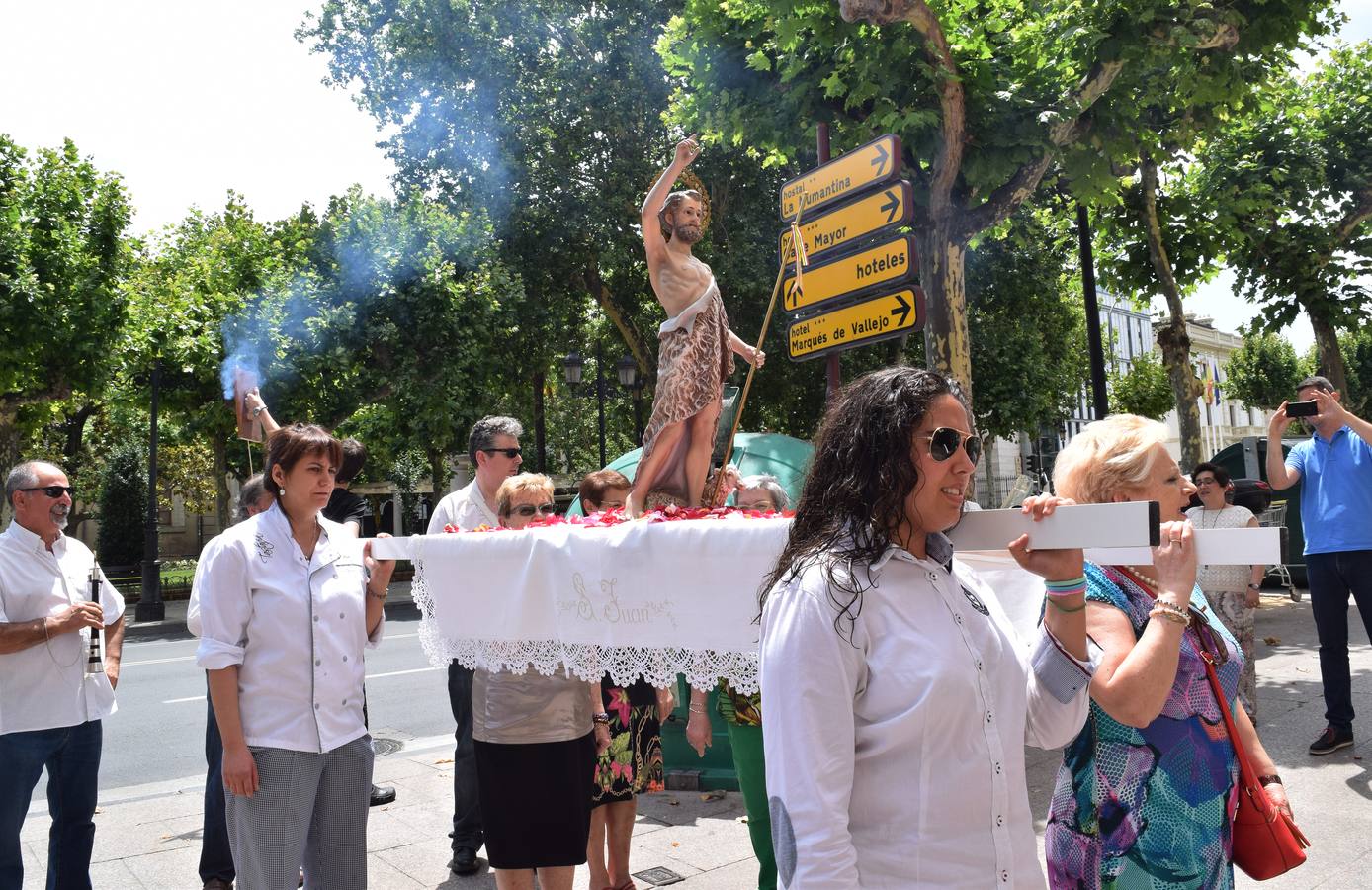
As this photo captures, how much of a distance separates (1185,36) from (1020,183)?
1.72 metres

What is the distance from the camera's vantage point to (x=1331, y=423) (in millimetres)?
5895

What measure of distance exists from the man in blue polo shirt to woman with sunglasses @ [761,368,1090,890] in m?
4.67

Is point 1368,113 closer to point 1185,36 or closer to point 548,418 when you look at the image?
point 1185,36

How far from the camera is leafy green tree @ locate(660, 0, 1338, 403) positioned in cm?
849

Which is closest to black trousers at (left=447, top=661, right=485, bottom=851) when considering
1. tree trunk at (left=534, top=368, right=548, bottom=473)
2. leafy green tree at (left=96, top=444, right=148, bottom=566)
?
tree trunk at (left=534, top=368, right=548, bottom=473)

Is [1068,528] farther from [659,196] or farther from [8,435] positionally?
[8,435]

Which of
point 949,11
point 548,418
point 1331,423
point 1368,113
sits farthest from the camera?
point 548,418

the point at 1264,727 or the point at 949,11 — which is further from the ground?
the point at 949,11

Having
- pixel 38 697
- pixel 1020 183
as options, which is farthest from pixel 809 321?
pixel 38 697

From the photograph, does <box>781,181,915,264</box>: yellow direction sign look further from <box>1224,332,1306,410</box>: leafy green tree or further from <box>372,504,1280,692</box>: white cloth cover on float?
<box>1224,332,1306,410</box>: leafy green tree

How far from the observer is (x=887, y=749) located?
1802 millimetres

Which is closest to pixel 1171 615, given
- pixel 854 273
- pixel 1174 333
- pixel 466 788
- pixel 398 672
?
pixel 466 788

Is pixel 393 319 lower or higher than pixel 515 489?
higher

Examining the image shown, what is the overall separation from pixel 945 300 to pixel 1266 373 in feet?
154
